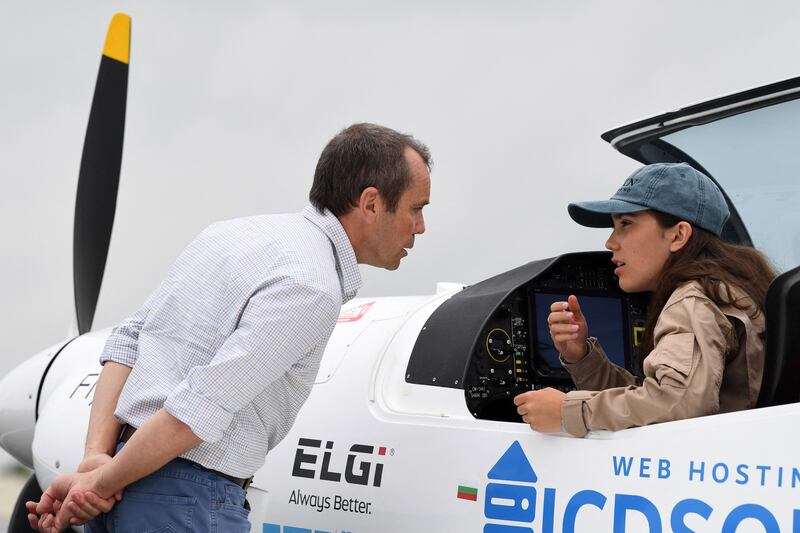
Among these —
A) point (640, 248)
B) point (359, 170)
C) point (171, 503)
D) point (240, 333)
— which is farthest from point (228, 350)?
point (640, 248)

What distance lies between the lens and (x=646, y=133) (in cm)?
316

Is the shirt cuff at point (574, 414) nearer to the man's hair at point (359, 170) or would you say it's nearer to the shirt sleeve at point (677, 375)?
the shirt sleeve at point (677, 375)

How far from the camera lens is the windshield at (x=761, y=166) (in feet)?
9.20

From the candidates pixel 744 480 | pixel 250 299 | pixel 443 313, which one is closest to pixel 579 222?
pixel 443 313

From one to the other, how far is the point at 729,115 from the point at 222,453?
197 cm

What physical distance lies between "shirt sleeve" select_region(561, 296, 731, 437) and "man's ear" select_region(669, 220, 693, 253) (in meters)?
0.20

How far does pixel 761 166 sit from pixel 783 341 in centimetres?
116

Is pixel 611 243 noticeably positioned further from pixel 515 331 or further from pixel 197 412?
pixel 197 412

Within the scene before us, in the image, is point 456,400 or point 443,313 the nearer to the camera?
point 456,400

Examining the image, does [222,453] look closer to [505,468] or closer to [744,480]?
[505,468]

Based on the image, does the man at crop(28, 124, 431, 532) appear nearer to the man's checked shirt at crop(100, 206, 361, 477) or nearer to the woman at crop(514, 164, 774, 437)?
the man's checked shirt at crop(100, 206, 361, 477)

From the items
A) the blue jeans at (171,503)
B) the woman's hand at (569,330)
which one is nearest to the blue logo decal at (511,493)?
the woman's hand at (569,330)

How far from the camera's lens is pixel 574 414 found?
2.15 metres

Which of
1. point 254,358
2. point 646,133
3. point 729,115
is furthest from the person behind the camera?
point 646,133
